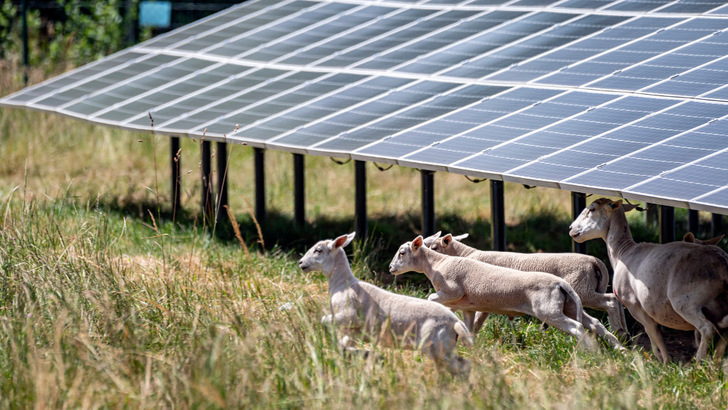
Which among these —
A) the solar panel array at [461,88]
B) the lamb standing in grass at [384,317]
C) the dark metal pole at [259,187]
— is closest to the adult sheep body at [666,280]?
the solar panel array at [461,88]

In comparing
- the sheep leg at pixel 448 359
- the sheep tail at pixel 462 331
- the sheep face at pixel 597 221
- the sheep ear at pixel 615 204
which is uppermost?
A: the sheep ear at pixel 615 204

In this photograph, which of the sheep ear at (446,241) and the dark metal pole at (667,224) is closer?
the sheep ear at (446,241)

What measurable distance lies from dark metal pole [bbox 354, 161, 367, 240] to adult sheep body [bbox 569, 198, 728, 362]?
394cm

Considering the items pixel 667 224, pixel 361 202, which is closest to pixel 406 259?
pixel 667 224

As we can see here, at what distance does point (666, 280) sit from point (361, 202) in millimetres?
5120

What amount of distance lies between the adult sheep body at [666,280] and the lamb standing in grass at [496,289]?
0.54 m

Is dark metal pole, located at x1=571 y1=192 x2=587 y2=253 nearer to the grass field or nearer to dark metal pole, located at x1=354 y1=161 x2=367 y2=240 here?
the grass field

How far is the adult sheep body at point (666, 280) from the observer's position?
784 centimetres

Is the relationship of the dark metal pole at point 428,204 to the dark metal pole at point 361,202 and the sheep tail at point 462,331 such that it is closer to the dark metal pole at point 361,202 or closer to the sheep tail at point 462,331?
the dark metal pole at point 361,202

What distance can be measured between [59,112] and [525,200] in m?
8.07

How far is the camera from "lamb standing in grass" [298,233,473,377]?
7.34 meters

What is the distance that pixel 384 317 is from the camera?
306 inches

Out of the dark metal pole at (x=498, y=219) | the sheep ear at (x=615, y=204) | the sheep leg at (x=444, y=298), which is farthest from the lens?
the dark metal pole at (x=498, y=219)

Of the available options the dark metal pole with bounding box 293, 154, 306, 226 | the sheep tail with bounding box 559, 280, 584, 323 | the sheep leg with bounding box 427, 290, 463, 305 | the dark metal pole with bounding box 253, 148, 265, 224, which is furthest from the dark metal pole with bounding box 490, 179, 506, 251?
the dark metal pole with bounding box 253, 148, 265, 224
